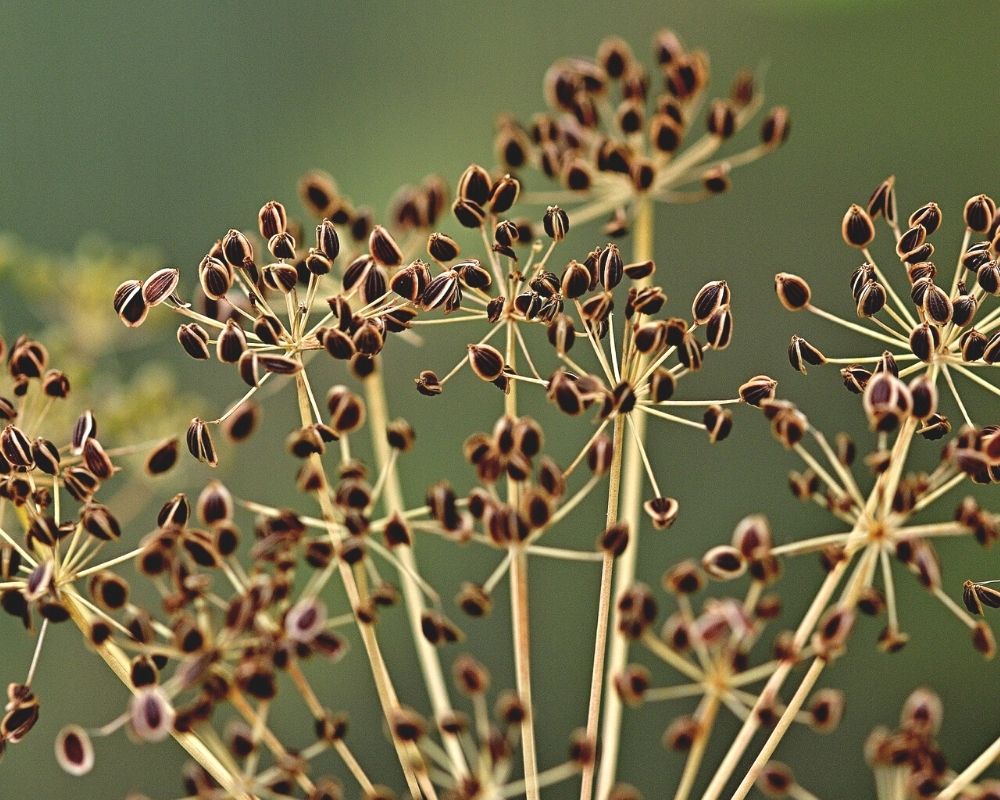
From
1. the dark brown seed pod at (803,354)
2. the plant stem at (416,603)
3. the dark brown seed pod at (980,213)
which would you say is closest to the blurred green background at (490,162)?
the plant stem at (416,603)

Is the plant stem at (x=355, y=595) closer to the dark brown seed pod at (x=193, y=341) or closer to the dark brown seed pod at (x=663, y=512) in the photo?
the dark brown seed pod at (x=193, y=341)

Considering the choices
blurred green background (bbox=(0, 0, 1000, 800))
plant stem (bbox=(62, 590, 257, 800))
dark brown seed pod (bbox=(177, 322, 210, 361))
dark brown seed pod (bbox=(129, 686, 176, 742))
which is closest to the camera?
dark brown seed pod (bbox=(129, 686, 176, 742))

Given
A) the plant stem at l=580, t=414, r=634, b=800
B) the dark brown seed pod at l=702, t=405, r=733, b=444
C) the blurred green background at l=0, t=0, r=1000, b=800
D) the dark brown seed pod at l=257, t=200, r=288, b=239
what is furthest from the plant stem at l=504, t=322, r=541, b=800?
the blurred green background at l=0, t=0, r=1000, b=800

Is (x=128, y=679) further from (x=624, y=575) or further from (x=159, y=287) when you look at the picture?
(x=624, y=575)

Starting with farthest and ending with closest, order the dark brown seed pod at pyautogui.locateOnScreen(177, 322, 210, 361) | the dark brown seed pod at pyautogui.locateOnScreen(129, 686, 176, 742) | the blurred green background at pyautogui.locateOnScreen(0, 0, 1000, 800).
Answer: the blurred green background at pyautogui.locateOnScreen(0, 0, 1000, 800)
the dark brown seed pod at pyautogui.locateOnScreen(177, 322, 210, 361)
the dark brown seed pod at pyautogui.locateOnScreen(129, 686, 176, 742)

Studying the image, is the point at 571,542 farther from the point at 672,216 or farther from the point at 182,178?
the point at 182,178

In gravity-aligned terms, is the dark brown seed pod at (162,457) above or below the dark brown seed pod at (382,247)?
below

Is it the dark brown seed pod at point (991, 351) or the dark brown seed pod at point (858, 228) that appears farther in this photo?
the dark brown seed pod at point (858, 228)

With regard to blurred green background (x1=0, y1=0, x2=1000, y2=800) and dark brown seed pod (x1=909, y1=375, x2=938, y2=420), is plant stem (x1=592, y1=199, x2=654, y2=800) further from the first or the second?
blurred green background (x1=0, y1=0, x2=1000, y2=800)
